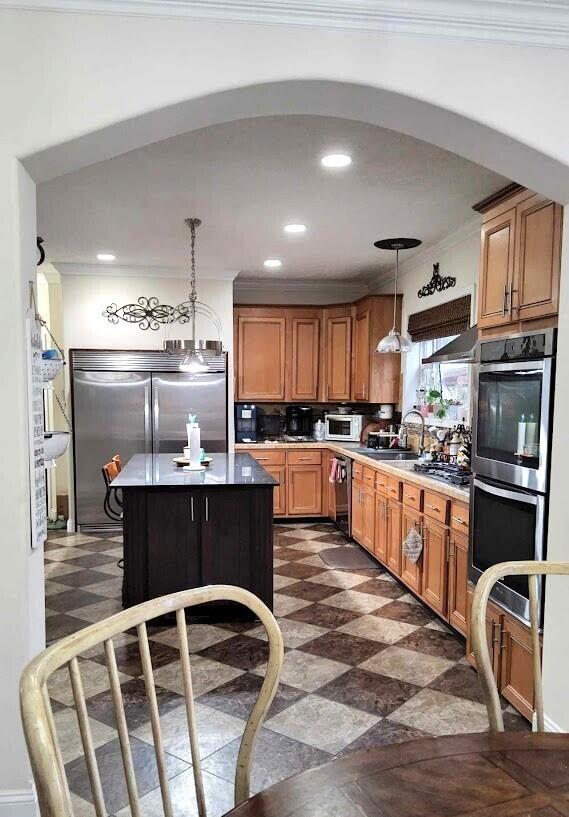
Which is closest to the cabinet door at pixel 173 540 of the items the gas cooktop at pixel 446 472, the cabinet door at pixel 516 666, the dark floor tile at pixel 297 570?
the dark floor tile at pixel 297 570

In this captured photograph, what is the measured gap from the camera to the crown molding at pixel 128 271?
5.89 metres

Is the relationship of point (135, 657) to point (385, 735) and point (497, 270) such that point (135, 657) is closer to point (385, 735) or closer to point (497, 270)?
point (385, 735)

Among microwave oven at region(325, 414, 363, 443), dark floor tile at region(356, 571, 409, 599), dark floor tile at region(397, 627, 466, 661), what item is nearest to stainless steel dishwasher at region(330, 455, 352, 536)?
microwave oven at region(325, 414, 363, 443)

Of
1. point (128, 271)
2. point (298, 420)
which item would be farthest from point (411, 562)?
point (128, 271)

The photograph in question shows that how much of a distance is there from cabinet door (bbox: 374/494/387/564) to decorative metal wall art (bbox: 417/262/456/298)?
6.06 ft

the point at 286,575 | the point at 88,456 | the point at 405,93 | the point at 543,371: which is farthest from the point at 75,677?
the point at 88,456

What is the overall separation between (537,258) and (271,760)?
7.69ft

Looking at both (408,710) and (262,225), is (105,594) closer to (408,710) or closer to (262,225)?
(408,710)

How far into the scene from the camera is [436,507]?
357 centimetres

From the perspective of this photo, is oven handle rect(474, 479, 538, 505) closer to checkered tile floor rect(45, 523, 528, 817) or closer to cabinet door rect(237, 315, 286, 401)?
checkered tile floor rect(45, 523, 528, 817)

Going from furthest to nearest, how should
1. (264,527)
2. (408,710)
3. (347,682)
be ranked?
(264,527) → (347,682) → (408,710)

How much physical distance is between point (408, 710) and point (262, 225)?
343cm

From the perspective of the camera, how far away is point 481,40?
1.91 metres

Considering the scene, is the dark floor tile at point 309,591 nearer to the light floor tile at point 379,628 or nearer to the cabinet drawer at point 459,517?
the light floor tile at point 379,628
